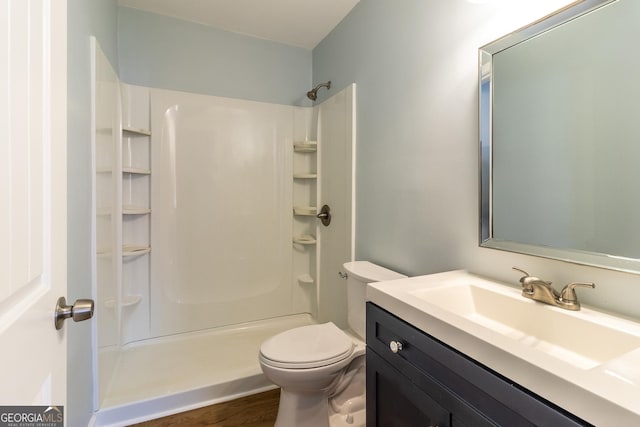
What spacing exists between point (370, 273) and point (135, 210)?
1.62 m

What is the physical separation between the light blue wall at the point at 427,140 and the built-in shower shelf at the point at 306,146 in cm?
63

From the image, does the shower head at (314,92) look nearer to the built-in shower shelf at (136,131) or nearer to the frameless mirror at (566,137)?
the built-in shower shelf at (136,131)

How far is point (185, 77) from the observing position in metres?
2.26

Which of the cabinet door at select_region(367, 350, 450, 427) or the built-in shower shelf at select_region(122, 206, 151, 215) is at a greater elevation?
the built-in shower shelf at select_region(122, 206, 151, 215)

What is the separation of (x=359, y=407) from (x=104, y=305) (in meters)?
1.47

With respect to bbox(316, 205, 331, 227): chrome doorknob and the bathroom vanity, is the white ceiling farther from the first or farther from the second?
the bathroom vanity

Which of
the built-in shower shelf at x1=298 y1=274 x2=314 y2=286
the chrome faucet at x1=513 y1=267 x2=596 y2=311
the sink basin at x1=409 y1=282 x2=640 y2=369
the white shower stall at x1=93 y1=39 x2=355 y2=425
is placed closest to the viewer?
the sink basin at x1=409 y1=282 x2=640 y2=369

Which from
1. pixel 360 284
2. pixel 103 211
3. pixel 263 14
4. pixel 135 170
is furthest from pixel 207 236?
pixel 263 14

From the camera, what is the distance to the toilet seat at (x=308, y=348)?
131 centimetres

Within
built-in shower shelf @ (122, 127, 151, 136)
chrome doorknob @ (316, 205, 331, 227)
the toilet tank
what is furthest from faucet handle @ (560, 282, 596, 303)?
built-in shower shelf @ (122, 127, 151, 136)

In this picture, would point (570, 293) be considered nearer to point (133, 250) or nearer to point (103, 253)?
point (103, 253)

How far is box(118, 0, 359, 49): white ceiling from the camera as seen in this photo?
1.98 m

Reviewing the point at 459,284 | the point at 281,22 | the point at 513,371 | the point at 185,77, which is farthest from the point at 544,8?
the point at 185,77

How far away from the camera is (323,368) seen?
1310mm
